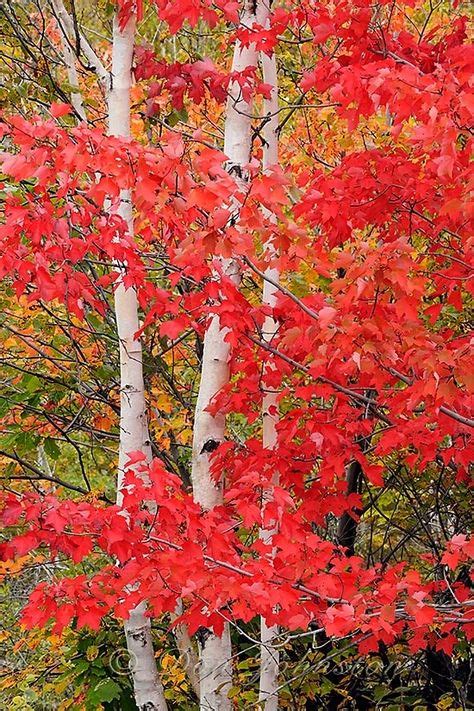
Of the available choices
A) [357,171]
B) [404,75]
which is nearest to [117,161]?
[404,75]

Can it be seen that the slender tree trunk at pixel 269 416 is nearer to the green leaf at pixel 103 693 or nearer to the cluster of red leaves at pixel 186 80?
the cluster of red leaves at pixel 186 80

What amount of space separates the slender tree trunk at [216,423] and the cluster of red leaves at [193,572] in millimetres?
518

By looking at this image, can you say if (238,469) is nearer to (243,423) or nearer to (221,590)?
(221,590)

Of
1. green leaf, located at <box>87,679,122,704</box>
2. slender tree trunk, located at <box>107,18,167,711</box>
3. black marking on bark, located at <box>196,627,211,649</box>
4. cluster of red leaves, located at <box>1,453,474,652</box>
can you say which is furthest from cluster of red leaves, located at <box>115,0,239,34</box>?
green leaf, located at <box>87,679,122,704</box>

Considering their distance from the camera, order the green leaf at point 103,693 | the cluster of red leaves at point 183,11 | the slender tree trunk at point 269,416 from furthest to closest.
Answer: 1. the green leaf at point 103,693
2. the slender tree trunk at point 269,416
3. the cluster of red leaves at point 183,11

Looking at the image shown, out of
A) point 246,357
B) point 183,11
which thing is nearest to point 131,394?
point 246,357

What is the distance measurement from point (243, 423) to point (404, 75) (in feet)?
11.9

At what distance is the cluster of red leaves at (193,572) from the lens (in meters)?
2.76

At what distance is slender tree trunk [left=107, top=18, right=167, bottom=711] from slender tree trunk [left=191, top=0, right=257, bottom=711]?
0.25 meters

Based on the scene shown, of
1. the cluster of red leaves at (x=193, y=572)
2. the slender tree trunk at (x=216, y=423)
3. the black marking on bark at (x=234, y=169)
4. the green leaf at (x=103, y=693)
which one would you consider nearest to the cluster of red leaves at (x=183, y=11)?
the slender tree trunk at (x=216, y=423)

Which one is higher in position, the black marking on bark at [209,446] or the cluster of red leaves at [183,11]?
the cluster of red leaves at [183,11]

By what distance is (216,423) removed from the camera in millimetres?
3688

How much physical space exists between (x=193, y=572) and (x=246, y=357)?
1.08m

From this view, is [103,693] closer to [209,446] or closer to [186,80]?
[209,446]
